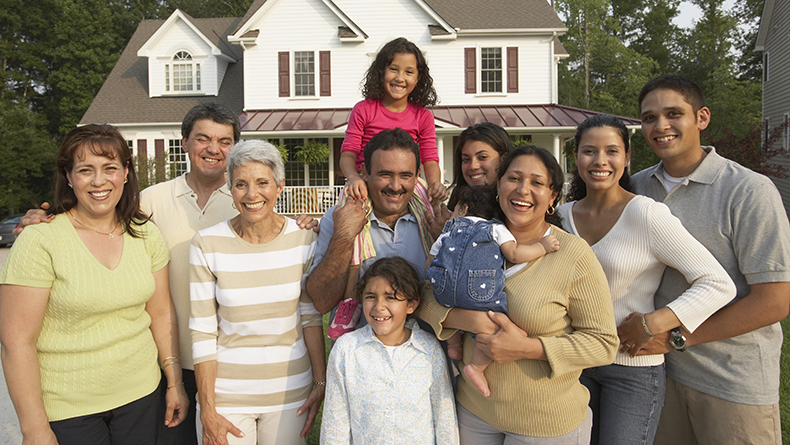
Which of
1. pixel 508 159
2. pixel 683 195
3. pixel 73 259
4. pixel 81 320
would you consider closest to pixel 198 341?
pixel 81 320

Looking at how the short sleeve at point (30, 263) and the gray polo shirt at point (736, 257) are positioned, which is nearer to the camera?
the short sleeve at point (30, 263)

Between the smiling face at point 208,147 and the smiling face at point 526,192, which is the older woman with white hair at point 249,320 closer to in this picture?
the smiling face at point 208,147

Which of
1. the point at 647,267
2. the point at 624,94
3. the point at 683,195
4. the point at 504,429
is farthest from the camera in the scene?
the point at 624,94

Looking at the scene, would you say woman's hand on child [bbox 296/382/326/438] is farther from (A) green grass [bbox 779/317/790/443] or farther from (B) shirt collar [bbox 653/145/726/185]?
(A) green grass [bbox 779/317/790/443]

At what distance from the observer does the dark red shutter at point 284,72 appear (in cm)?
1762

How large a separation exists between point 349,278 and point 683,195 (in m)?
2.00

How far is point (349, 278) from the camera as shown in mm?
2891

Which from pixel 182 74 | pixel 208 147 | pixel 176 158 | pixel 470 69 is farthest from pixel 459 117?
pixel 208 147

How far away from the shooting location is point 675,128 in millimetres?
2760

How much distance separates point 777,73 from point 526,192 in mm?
23527

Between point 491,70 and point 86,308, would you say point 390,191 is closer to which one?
point 86,308

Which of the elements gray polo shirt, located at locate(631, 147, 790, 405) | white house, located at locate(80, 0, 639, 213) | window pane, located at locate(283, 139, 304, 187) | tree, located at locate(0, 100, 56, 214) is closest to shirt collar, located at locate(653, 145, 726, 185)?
gray polo shirt, located at locate(631, 147, 790, 405)

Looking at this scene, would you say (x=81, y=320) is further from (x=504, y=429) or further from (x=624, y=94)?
(x=624, y=94)

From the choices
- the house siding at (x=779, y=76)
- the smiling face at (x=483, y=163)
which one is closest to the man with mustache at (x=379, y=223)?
the smiling face at (x=483, y=163)
